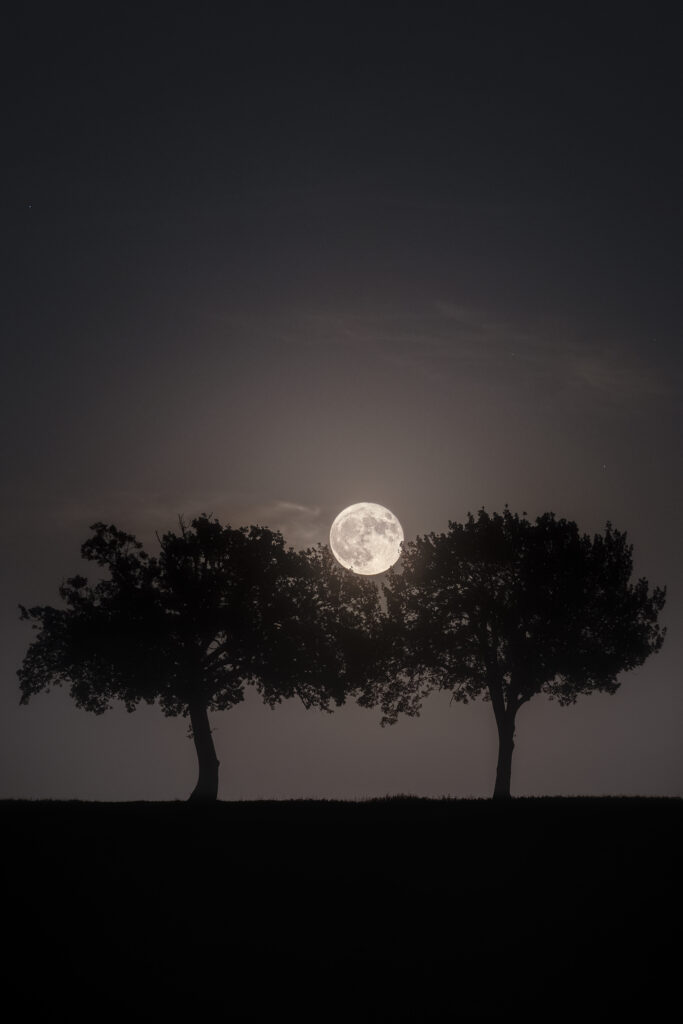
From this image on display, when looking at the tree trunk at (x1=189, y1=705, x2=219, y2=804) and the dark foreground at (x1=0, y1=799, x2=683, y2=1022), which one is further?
the tree trunk at (x1=189, y1=705, x2=219, y2=804)


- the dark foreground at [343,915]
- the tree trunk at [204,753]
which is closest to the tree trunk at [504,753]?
the dark foreground at [343,915]

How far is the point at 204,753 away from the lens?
160ft

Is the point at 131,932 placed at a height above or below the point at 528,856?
below

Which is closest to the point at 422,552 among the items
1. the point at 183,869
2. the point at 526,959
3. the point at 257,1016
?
the point at 183,869

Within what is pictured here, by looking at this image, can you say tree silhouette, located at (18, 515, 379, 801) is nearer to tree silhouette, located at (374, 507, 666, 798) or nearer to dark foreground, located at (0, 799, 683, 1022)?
tree silhouette, located at (374, 507, 666, 798)

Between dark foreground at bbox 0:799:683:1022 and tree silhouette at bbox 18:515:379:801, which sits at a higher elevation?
tree silhouette at bbox 18:515:379:801

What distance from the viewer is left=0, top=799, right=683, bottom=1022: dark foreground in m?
18.8

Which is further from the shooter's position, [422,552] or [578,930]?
[422,552]

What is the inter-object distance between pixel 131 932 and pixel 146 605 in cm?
2772

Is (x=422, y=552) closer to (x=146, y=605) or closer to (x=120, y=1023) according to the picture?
(x=146, y=605)

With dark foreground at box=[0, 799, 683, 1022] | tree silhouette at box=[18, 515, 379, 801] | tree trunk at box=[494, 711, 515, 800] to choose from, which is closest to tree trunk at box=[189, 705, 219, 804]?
tree silhouette at box=[18, 515, 379, 801]

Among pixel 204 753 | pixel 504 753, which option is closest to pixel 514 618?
pixel 504 753

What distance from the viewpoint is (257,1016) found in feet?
58.6

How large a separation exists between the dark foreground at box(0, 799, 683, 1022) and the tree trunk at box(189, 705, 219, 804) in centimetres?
1339
